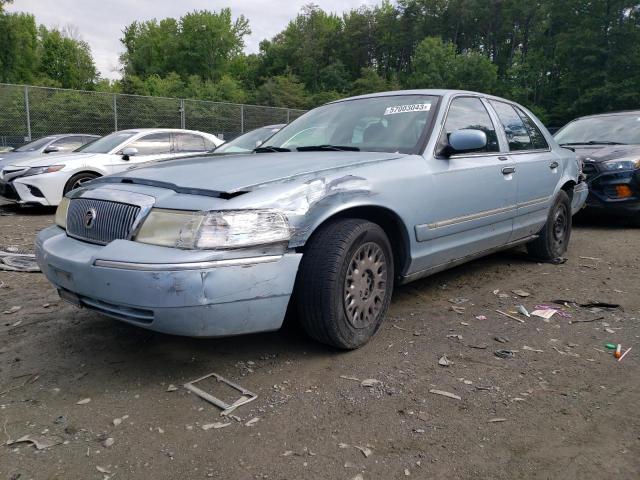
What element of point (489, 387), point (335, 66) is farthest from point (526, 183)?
point (335, 66)

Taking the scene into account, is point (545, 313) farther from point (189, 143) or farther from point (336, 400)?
point (189, 143)

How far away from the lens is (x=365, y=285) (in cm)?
296

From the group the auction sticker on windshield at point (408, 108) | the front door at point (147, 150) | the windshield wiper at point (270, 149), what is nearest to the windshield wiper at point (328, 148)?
the windshield wiper at point (270, 149)

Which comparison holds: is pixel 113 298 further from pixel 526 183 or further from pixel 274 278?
pixel 526 183

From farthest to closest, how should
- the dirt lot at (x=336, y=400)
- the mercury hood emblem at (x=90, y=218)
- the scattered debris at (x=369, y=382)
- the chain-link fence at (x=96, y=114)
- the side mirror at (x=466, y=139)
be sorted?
1. the chain-link fence at (x=96, y=114)
2. the side mirror at (x=466, y=139)
3. the mercury hood emblem at (x=90, y=218)
4. the scattered debris at (x=369, y=382)
5. the dirt lot at (x=336, y=400)

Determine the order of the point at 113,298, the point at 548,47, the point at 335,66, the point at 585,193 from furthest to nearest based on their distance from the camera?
the point at 335,66 < the point at 548,47 < the point at 585,193 < the point at 113,298

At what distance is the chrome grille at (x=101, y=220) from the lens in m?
2.59

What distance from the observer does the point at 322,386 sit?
8.40ft

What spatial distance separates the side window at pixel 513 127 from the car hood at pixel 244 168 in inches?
61.3

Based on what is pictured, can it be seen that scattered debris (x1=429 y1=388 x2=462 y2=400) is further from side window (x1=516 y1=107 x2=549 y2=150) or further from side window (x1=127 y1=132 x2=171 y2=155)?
side window (x1=127 y1=132 x2=171 y2=155)

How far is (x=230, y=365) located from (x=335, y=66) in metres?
67.2

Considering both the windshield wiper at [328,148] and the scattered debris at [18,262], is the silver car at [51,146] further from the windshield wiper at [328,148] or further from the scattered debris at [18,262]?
the windshield wiper at [328,148]

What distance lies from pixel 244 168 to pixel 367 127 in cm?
119

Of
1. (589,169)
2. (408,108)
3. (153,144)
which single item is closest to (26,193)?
(153,144)
